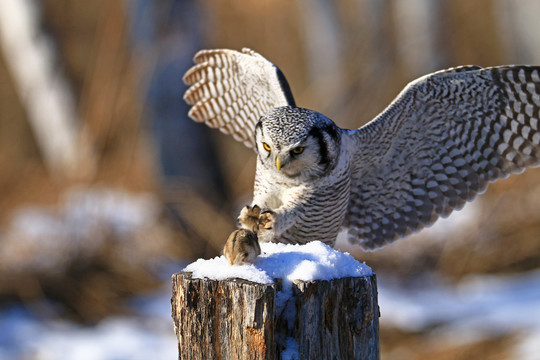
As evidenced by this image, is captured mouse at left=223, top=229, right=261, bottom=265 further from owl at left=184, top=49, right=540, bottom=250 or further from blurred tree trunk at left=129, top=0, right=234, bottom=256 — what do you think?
blurred tree trunk at left=129, top=0, right=234, bottom=256

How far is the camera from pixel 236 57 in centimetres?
395

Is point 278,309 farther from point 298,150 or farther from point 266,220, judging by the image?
point 298,150

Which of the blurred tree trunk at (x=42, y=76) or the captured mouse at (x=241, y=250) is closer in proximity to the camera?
the captured mouse at (x=241, y=250)

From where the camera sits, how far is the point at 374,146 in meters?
3.64

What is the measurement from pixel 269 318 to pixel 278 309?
7 centimetres

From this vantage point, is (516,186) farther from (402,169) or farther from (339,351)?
(339,351)

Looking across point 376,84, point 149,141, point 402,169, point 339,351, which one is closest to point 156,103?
point 149,141

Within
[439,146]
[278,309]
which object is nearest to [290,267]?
[278,309]

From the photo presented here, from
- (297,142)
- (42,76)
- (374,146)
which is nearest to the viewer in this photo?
(297,142)

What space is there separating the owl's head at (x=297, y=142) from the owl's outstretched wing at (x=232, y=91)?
2.53ft

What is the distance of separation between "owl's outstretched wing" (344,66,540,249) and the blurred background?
270 cm

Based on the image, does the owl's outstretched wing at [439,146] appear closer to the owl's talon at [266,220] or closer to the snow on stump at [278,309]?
the owl's talon at [266,220]

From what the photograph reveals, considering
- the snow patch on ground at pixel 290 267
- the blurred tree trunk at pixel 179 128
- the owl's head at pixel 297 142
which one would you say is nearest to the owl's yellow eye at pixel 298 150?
the owl's head at pixel 297 142

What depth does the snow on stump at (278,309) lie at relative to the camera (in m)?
1.92
